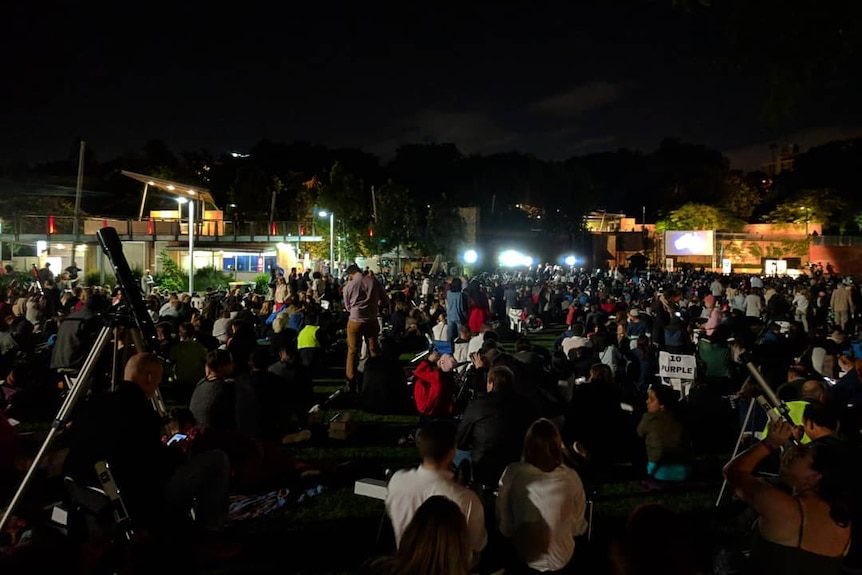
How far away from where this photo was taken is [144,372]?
4363 mm

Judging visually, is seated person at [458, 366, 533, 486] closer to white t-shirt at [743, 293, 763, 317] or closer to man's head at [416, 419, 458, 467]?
man's head at [416, 419, 458, 467]

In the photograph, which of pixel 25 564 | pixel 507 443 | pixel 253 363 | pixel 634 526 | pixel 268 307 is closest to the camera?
pixel 25 564

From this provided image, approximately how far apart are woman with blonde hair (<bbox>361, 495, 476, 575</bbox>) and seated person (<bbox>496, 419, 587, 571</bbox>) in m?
1.44

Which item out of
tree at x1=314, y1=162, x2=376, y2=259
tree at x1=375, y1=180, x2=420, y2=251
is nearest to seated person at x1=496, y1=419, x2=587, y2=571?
tree at x1=314, y1=162, x2=376, y2=259

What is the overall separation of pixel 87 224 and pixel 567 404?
114ft

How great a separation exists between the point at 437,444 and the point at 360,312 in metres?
6.38

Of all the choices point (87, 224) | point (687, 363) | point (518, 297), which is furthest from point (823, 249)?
point (87, 224)

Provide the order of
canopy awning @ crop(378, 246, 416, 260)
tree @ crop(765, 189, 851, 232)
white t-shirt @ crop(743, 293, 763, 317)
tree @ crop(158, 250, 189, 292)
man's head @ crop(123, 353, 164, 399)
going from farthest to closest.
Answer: tree @ crop(765, 189, 851, 232) < canopy awning @ crop(378, 246, 416, 260) < tree @ crop(158, 250, 189, 292) < white t-shirt @ crop(743, 293, 763, 317) < man's head @ crop(123, 353, 164, 399)

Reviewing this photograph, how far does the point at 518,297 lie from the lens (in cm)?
2030

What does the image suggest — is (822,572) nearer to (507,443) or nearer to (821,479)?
(821,479)

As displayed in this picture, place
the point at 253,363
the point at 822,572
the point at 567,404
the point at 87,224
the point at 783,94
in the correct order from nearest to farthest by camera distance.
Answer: the point at 822,572 → the point at 783,94 → the point at 253,363 → the point at 567,404 → the point at 87,224

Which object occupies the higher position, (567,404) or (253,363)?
(253,363)

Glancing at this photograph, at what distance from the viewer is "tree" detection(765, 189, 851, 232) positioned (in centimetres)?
5153

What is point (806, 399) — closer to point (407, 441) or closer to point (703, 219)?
point (407, 441)
